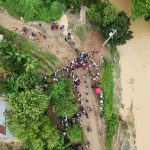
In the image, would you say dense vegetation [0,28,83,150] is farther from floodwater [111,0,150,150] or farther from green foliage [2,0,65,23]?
floodwater [111,0,150,150]

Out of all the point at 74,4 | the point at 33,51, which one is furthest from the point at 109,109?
the point at 74,4

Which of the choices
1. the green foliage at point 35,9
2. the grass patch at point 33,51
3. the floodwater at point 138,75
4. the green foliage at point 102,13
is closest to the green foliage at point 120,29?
the green foliage at point 102,13

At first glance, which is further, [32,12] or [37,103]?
[32,12]

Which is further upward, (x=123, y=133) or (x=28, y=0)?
(x=28, y=0)

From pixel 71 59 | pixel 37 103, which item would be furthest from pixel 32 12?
pixel 37 103

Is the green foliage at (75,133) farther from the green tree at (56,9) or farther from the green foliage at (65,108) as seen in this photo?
the green tree at (56,9)

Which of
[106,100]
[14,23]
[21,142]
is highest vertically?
[14,23]

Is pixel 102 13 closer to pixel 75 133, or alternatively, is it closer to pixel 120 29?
pixel 120 29

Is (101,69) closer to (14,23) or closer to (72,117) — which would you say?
(72,117)
